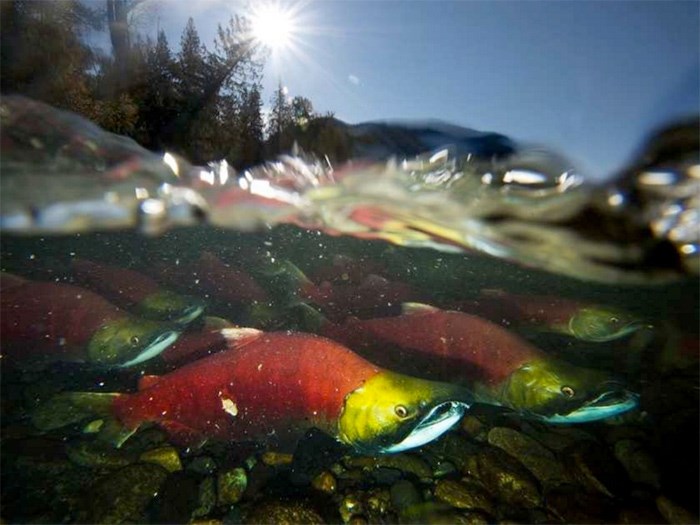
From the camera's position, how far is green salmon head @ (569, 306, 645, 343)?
786cm

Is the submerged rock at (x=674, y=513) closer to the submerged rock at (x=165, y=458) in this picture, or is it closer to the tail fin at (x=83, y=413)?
the submerged rock at (x=165, y=458)

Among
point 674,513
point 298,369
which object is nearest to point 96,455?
point 298,369

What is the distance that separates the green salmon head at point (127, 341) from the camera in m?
5.79

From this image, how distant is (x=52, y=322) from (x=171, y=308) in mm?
1905

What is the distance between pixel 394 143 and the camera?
548cm

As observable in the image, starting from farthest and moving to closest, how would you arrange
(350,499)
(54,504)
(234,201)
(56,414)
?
(234,201) < (56,414) < (350,499) < (54,504)

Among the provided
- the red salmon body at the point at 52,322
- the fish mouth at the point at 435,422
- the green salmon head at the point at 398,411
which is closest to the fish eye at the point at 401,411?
the green salmon head at the point at 398,411

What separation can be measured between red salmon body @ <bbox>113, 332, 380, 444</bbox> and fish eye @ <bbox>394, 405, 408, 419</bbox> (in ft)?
2.78

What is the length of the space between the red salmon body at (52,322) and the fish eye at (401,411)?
Result: 4.82m

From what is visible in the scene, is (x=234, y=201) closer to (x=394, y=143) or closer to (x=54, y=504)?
(x=394, y=143)

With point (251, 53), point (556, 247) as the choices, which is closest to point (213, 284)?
point (251, 53)

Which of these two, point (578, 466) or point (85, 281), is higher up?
point (85, 281)

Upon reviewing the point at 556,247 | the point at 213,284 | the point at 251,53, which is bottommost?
the point at 213,284

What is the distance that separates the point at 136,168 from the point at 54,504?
5.08m
